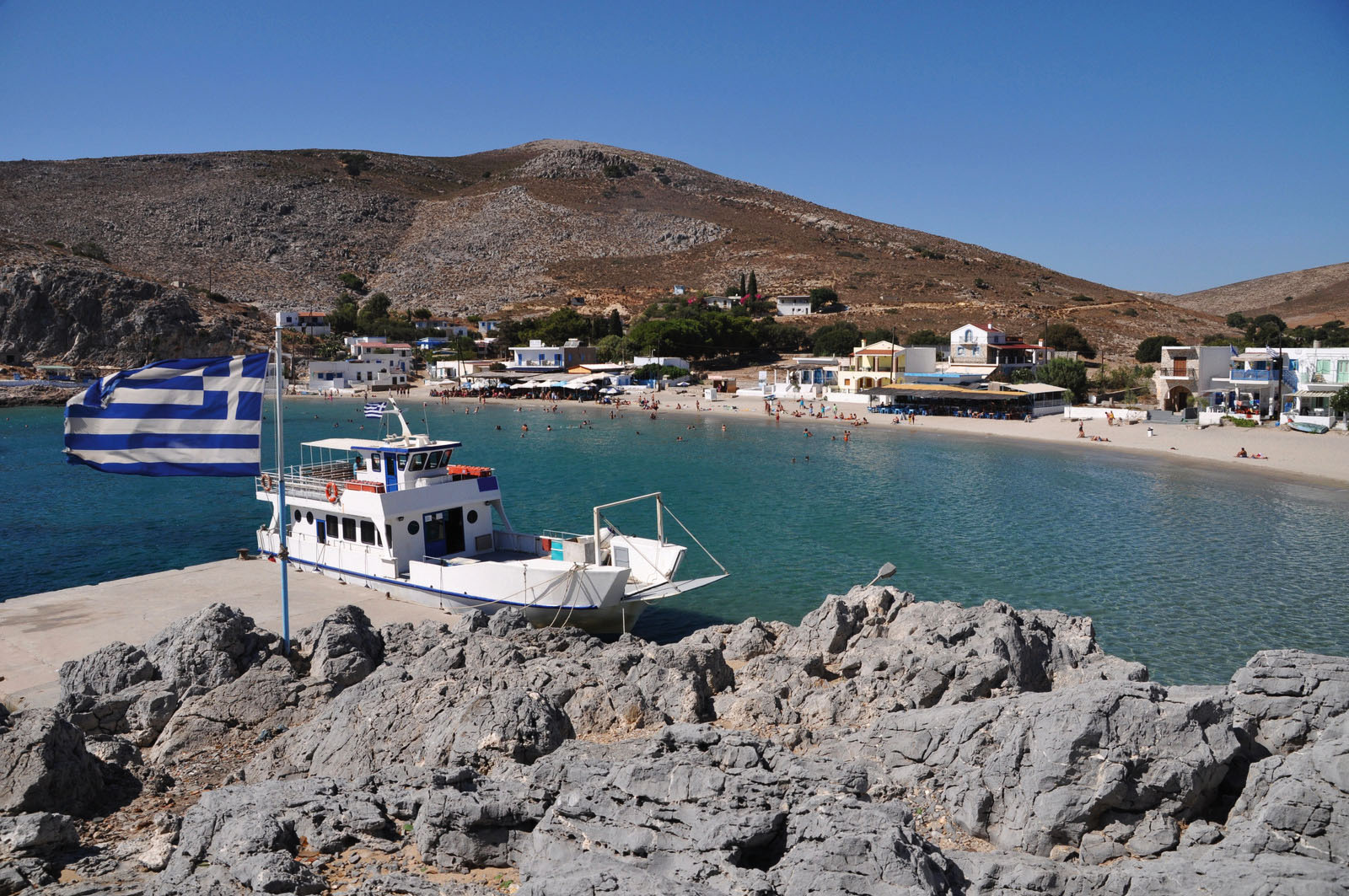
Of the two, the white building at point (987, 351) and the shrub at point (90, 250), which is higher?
the shrub at point (90, 250)

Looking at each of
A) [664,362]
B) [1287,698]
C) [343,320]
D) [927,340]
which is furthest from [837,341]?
[1287,698]

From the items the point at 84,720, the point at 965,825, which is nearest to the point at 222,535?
the point at 84,720

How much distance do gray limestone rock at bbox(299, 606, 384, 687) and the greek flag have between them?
9.93ft

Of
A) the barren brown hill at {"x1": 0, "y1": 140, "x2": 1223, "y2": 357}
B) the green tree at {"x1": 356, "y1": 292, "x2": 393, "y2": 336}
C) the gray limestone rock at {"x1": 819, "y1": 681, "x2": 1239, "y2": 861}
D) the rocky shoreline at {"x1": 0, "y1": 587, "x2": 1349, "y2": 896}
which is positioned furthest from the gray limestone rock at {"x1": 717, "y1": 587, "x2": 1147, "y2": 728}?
the green tree at {"x1": 356, "y1": 292, "x2": 393, "y2": 336}

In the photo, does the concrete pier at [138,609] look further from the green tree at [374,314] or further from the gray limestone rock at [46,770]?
the green tree at [374,314]

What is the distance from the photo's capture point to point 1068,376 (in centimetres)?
7394

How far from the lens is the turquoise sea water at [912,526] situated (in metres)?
23.2

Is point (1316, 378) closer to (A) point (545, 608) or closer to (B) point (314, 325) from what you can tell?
(A) point (545, 608)

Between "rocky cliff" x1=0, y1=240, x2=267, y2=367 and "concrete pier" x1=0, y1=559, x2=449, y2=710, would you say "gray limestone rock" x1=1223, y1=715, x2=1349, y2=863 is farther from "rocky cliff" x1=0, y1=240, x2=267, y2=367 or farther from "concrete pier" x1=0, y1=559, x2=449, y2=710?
"rocky cliff" x1=0, y1=240, x2=267, y2=367

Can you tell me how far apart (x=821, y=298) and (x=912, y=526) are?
92.3 m

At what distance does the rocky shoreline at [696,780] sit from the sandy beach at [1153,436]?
4285cm

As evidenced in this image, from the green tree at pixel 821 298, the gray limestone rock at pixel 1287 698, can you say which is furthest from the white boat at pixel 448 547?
the green tree at pixel 821 298

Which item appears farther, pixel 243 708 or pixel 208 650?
pixel 208 650

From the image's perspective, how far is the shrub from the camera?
127 m
